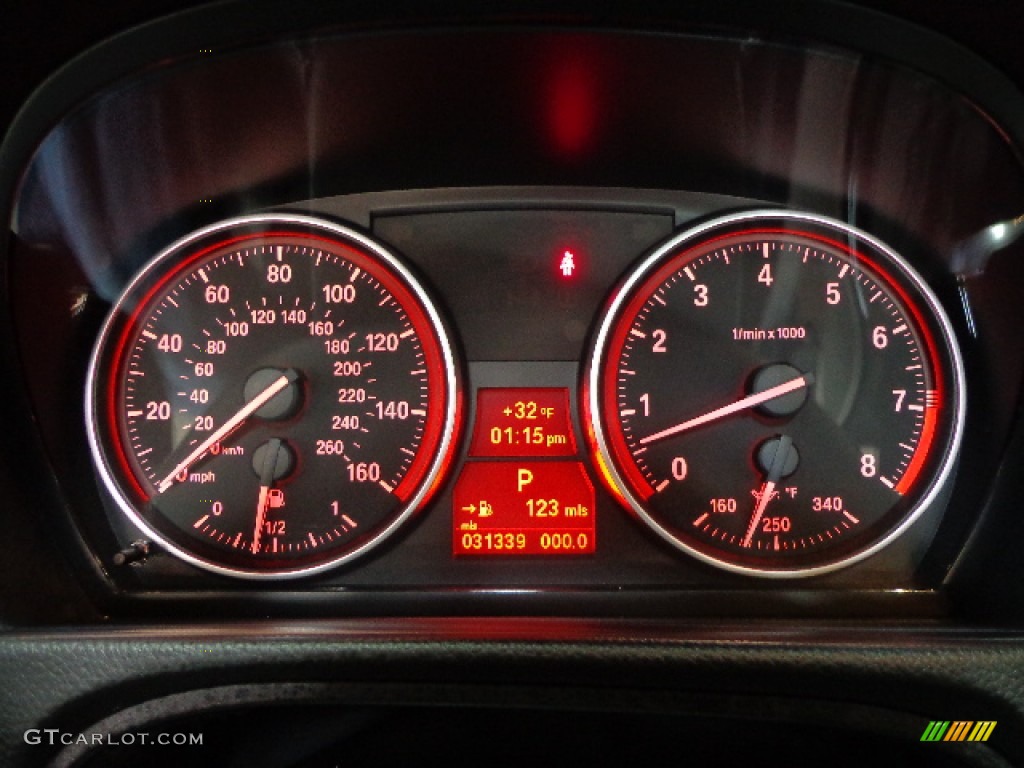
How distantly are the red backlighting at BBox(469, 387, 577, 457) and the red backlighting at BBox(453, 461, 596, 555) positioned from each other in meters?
0.03

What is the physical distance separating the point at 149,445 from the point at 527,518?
3.05 feet

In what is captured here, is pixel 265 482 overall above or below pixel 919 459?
below

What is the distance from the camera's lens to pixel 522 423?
2.69 metres

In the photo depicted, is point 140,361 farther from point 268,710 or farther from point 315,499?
point 268,710


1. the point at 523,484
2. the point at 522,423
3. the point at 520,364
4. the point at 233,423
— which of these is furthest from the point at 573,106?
the point at 233,423

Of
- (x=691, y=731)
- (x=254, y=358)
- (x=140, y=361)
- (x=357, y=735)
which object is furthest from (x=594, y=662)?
(x=140, y=361)

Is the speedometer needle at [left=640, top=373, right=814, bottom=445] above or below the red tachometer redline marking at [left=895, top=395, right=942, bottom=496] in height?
above

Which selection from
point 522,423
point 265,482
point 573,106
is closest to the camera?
point 573,106

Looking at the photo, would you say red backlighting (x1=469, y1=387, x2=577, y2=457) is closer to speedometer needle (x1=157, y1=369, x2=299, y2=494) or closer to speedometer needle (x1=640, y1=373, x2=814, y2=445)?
speedometer needle (x1=640, y1=373, x2=814, y2=445)

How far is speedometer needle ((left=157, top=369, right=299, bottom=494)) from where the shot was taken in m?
2.63

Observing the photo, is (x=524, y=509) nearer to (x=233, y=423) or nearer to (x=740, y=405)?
(x=740, y=405)

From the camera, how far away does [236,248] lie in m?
2.74

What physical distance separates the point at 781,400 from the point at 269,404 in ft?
3.95

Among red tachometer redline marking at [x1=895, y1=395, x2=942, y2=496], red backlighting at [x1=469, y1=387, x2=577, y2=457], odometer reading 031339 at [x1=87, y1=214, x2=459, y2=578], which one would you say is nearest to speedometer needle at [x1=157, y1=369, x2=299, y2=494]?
odometer reading 031339 at [x1=87, y1=214, x2=459, y2=578]
